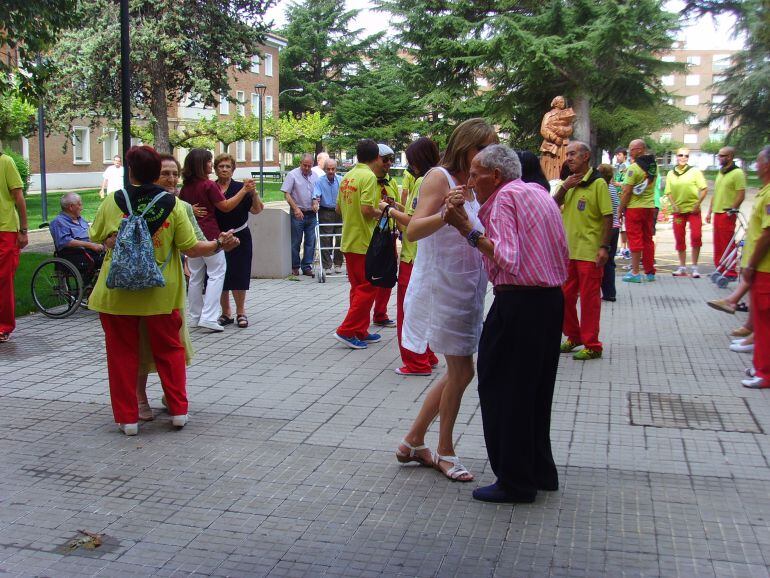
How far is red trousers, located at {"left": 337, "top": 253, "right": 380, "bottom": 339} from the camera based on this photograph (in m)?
8.49

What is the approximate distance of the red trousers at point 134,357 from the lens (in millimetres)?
5695

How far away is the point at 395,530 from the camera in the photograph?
4.28 m

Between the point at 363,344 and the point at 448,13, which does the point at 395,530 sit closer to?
the point at 363,344

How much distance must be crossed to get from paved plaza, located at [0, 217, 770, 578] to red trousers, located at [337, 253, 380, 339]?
37 cm

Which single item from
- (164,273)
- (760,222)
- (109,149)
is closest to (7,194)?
(164,273)

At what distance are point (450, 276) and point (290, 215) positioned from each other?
937cm

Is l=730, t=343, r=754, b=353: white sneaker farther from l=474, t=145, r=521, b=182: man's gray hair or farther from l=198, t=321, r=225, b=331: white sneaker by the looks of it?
l=198, t=321, r=225, b=331: white sneaker

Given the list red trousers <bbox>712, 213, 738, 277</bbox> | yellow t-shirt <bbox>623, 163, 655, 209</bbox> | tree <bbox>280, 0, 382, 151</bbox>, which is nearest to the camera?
yellow t-shirt <bbox>623, 163, 655, 209</bbox>

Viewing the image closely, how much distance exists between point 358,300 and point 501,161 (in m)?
4.18

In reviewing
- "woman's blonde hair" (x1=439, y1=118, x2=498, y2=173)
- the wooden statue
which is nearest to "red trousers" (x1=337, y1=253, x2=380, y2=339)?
"woman's blonde hair" (x1=439, y1=118, x2=498, y2=173)

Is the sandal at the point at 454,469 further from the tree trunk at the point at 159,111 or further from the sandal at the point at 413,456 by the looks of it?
the tree trunk at the point at 159,111

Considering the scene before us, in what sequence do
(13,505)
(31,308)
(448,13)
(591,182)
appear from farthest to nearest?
(448,13), (31,308), (591,182), (13,505)

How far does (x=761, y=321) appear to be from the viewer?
7133 mm

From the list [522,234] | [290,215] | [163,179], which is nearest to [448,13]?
[290,215]
